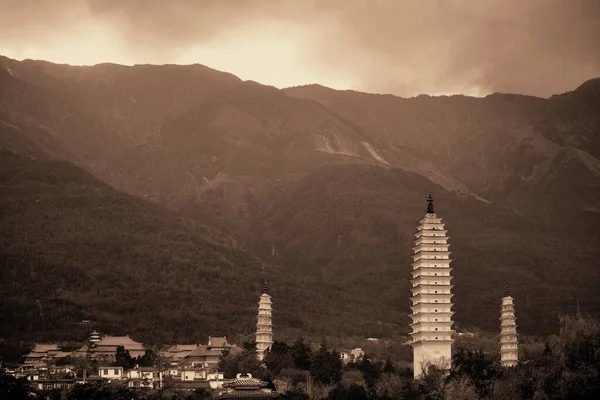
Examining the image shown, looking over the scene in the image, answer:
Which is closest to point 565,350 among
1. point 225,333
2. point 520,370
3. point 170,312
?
point 520,370

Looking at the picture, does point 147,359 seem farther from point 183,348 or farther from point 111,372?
point 183,348

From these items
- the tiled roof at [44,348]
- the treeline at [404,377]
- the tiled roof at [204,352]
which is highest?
the tiled roof at [44,348]

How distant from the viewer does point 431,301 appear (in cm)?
13400

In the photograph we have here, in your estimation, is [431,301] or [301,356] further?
[301,356]

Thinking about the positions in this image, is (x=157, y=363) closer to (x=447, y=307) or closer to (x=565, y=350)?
(x=447, y=307)

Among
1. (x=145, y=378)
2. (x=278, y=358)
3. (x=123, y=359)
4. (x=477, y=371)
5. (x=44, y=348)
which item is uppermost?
(x=44, y=348)

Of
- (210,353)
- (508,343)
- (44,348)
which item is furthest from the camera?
(508,343)

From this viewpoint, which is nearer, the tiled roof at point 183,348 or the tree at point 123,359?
the tree at point 123,359

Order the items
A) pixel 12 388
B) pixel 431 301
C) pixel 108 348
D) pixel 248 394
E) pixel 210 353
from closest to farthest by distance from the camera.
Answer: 1. pixel 248 394
2. pixel 12 388
3. pixel 431 301
4. pixel 210 353
5. pixel 108 348

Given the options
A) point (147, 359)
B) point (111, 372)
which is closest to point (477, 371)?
point (111, 372)

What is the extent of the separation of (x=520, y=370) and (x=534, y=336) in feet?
→ 252

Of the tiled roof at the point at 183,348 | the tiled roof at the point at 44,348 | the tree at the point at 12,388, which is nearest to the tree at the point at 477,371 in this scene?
the tree at the point at 12,388

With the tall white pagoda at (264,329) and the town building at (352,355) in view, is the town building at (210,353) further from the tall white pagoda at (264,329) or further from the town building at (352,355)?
the town building at (352,355)

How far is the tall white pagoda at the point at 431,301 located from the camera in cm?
13225
